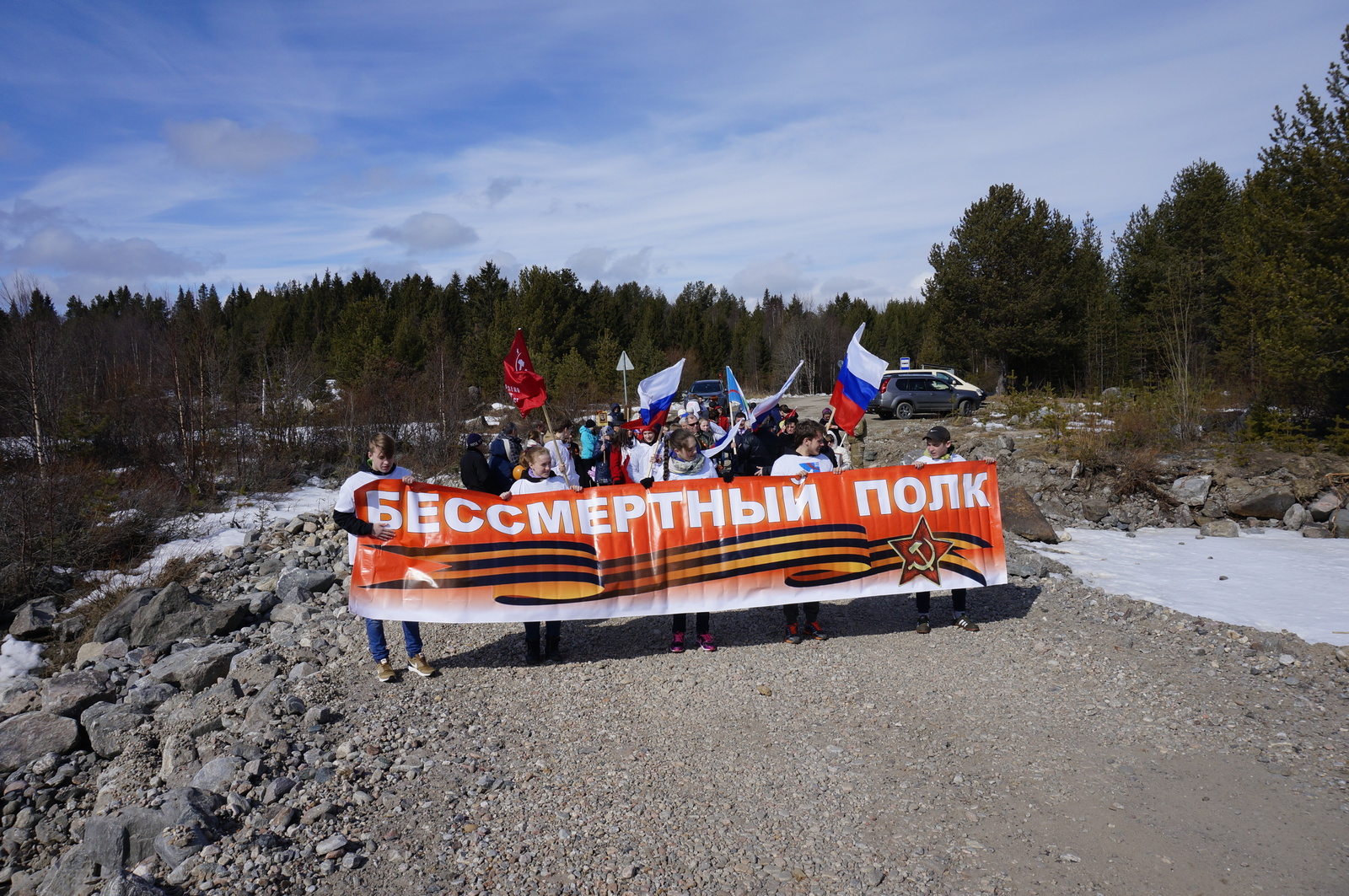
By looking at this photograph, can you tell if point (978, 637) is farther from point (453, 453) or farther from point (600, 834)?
point (453, 453)

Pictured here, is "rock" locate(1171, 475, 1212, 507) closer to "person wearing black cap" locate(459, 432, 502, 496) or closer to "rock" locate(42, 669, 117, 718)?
"person wearing black cap" locate(459, 432, 502, 496)

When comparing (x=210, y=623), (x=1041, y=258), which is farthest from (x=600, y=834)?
(x=1041, y=258)

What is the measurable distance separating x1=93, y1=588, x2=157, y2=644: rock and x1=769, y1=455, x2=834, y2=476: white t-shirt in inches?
344

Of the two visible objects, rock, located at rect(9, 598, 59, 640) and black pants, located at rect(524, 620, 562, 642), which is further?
rock, located at rect(9, 598, 59, 640)

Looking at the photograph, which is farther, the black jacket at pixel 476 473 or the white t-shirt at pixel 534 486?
the black jacket at pixel 476 473

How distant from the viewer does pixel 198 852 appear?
422 centimetres

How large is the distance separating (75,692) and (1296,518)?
60.2 ft

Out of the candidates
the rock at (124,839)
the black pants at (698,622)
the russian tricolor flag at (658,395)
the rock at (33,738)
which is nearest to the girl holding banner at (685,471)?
the black pants at (698,622)

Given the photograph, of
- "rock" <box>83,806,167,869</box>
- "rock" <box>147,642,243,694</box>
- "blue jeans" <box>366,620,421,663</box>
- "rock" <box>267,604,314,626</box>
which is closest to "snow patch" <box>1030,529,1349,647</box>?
"blue jeans" <box>366,620,421,663</box>

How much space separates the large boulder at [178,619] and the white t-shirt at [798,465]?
25.3 feet

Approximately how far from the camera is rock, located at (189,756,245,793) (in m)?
4.96

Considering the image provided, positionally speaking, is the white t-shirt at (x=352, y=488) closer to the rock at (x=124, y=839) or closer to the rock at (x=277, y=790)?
the rock at (x=277, y=790)

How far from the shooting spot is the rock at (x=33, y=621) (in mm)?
10992

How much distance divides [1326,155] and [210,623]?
23.2 m
